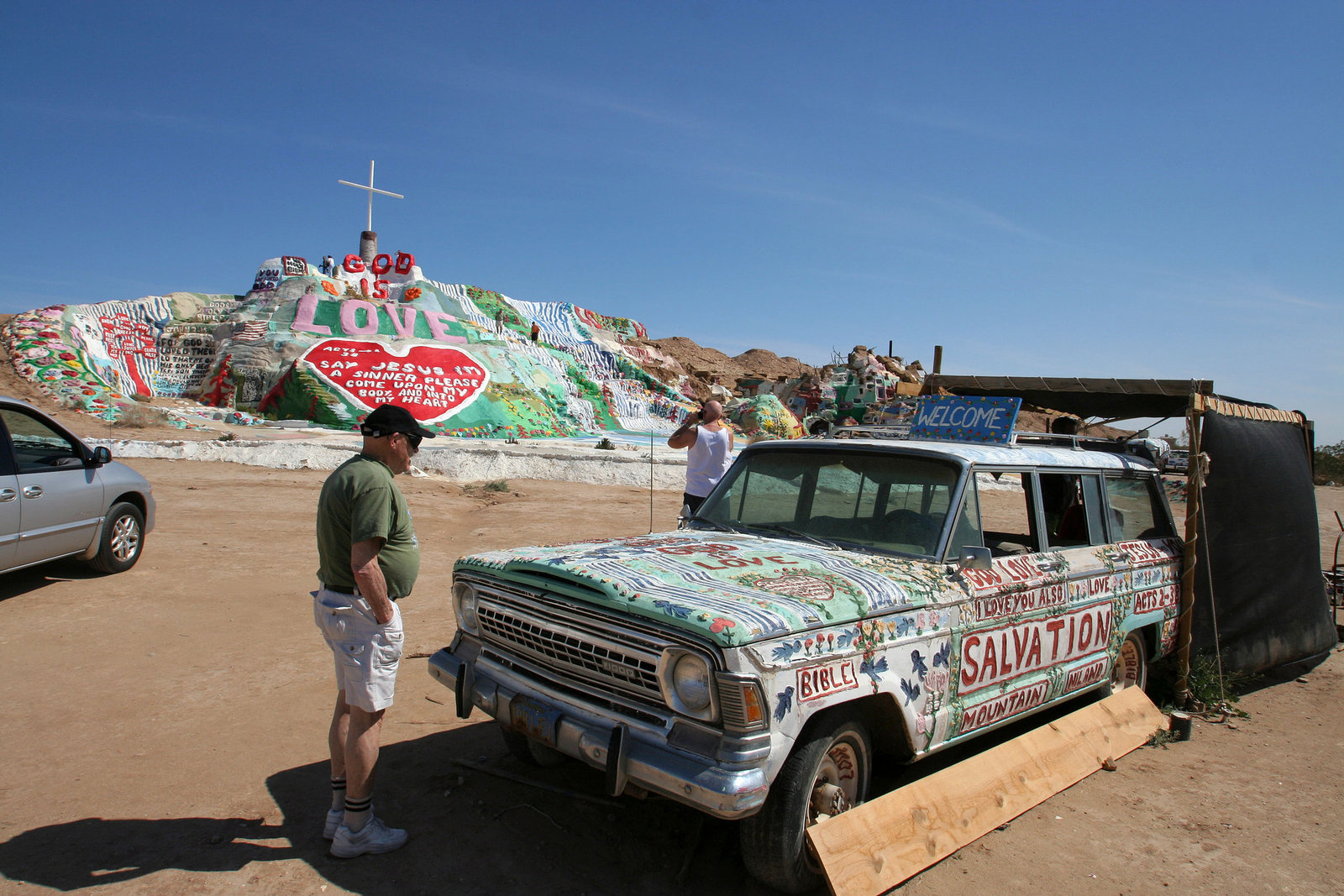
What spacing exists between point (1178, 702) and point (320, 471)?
14.1 metres

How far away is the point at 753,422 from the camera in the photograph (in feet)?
103

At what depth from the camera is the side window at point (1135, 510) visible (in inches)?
193

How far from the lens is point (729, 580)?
9.96 ft

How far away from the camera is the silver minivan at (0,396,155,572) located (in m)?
5.86

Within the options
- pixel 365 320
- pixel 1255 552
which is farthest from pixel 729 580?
pixel 365 320

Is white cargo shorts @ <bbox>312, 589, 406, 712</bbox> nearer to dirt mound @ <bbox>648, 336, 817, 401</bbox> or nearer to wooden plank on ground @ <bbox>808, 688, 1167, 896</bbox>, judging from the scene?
wooden plank on ground @ <bbox>808, 688, 1167, 896</bbox>

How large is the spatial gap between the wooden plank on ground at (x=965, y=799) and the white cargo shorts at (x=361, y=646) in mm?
1646

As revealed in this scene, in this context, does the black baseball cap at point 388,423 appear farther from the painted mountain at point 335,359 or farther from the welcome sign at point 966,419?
the painted mountain at point 335,359

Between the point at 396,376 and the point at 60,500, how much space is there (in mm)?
19584

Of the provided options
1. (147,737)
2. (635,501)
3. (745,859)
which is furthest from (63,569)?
(635,501)

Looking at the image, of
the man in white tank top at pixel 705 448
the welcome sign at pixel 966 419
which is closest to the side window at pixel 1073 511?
the welcome sign at pixel 966 419

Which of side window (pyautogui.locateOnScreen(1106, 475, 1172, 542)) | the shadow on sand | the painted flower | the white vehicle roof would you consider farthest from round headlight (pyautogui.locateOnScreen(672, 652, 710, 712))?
side window (pyautogui.locateOnScreen(1106, 475, 1172, 542))

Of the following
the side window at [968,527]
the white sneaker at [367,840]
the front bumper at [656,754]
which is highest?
the side window at [968,527]

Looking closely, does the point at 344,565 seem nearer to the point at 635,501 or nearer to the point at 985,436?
the point at 985,436
